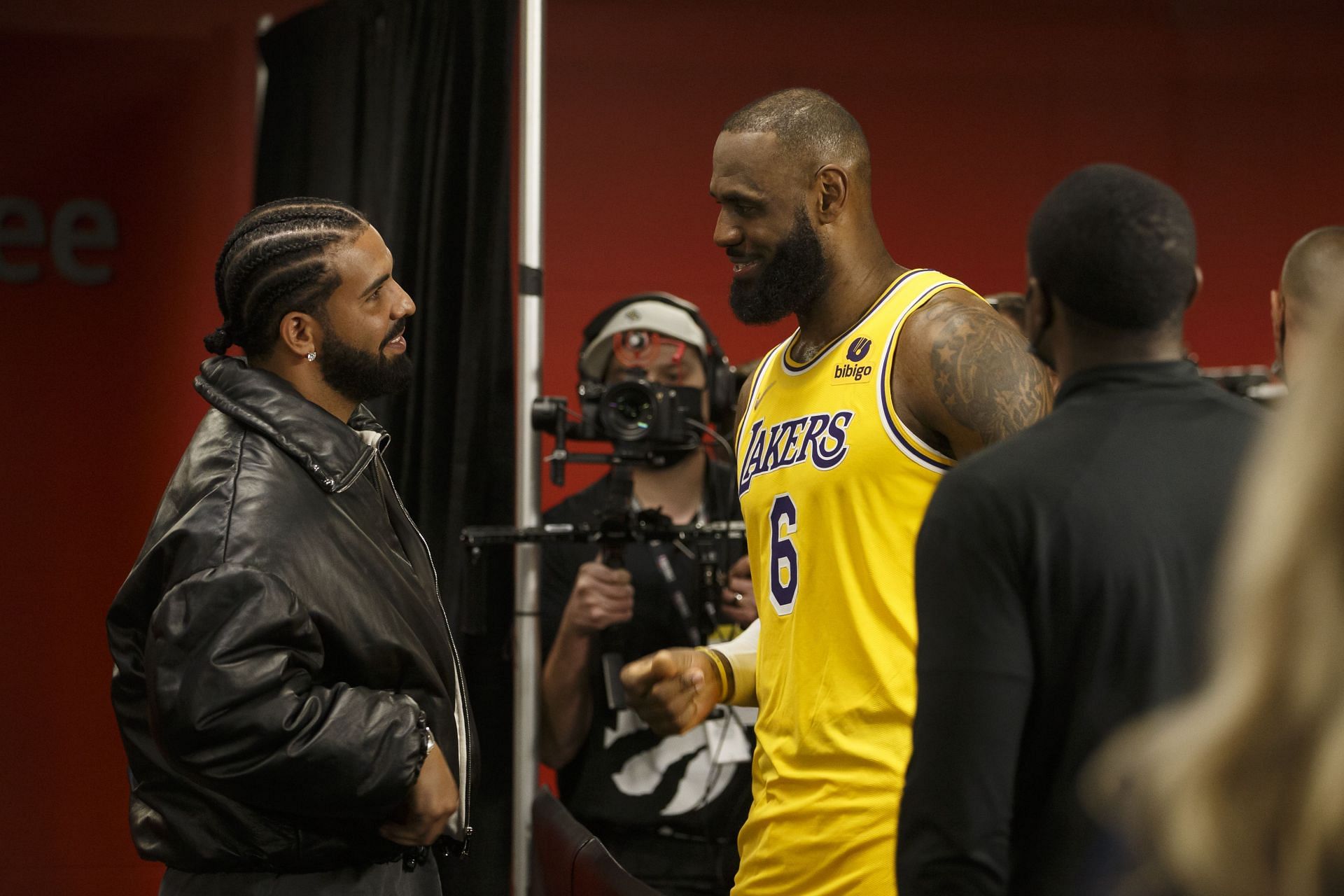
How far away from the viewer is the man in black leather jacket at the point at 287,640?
62.0 inches

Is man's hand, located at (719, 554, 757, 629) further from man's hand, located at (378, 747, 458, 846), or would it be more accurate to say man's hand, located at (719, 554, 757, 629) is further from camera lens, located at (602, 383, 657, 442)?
man's hand, located at (378, 747, 458, 846)

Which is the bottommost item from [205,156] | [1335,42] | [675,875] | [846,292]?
[675,875]

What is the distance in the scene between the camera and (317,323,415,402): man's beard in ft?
6.31

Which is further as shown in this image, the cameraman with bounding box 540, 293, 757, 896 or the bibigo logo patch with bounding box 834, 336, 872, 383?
the cameraman with bounding box 540, 293, 757, 896

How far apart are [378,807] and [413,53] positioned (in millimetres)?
1883

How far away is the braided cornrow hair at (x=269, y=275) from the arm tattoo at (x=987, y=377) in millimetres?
844

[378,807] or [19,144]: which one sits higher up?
[19,144]

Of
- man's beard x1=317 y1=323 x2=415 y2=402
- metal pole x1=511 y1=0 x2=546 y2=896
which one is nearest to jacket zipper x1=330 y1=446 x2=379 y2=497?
man's beard x1=317 y1=323 x2=415 y2=402

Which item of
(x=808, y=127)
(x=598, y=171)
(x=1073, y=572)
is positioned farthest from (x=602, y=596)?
(x=598, y=171)

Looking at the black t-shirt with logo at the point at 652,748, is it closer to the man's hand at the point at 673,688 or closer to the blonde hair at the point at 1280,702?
the man's hand at the point at 673,688

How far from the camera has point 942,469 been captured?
1.72 m

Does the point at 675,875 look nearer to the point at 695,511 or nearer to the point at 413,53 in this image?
the point at 695,511

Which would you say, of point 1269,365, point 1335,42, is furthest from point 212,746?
point 1335,42

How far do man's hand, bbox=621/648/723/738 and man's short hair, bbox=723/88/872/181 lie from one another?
72 centimetres
